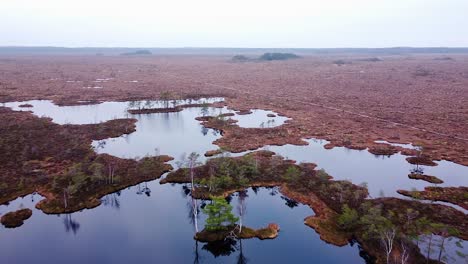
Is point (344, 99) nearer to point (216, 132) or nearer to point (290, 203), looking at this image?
point (216, 132)

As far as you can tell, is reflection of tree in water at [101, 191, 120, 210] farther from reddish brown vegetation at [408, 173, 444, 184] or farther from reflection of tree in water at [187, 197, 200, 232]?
Answer: reddish brown vegetation at [408, 173, 444, 184]

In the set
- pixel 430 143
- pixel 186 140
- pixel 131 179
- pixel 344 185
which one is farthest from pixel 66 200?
pixel 430 143

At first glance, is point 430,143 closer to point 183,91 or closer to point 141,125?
point 141,125

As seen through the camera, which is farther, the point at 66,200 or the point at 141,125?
the point at 141,125

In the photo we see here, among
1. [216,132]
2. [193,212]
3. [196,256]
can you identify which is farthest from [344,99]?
[196,256]

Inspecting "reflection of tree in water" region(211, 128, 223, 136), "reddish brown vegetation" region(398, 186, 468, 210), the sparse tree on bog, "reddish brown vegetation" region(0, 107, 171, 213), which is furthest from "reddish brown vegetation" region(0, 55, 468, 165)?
the sparse tree on bog

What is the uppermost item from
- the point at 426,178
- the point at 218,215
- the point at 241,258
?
the point at 218,215

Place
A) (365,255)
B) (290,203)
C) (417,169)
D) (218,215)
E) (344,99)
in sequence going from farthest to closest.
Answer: (344,99)
(417,169)
(290,203)
(218,215)
(365,255)
